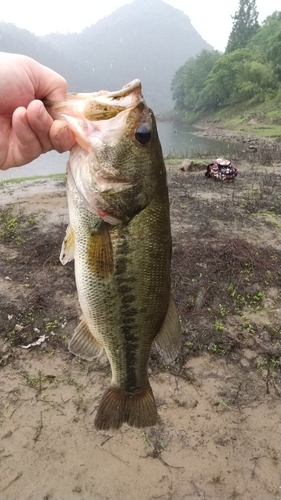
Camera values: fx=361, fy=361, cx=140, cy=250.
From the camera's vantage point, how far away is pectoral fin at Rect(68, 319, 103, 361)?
2416 mm

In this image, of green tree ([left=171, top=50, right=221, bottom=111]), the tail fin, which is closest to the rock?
the tail fin

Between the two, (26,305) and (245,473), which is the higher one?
(26,305)

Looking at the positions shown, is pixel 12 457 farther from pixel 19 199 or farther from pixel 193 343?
pixel 19 199

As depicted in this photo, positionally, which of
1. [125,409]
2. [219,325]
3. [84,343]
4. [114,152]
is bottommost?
[219,325]

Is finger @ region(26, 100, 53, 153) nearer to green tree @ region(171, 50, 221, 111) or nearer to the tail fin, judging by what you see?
the tail fin

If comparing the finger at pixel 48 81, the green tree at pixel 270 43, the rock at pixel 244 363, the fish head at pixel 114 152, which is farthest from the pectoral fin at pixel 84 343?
the green tree at pixel 270 43

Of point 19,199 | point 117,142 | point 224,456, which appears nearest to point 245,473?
point 224,456

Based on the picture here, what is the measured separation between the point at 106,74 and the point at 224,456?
205 metres

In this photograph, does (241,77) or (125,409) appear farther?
(241,77)

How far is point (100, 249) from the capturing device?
207cm

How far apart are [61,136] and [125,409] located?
1.83 metres

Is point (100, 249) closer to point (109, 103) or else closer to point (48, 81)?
point (109, 103)

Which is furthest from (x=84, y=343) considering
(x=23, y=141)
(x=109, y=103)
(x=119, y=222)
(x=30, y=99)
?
(x=30, y=99)

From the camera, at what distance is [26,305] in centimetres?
588
